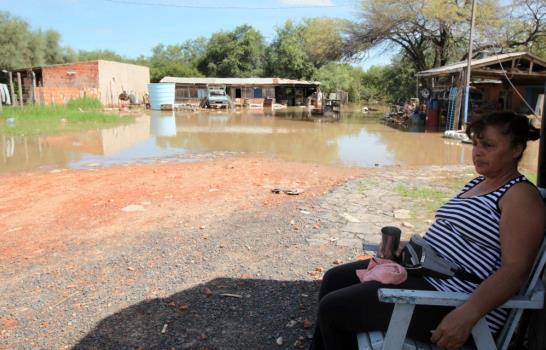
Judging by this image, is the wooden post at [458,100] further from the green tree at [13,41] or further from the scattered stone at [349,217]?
the green tree at [13,41]

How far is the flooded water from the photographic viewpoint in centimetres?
1181

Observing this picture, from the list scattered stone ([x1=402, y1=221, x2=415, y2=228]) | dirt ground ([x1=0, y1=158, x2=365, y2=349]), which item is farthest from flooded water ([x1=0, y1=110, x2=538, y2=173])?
scattered stone ([x1=402, y1=221, x2=415, y2=228])

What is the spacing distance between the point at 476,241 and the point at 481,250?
0.04m

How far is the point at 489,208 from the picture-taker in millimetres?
1943

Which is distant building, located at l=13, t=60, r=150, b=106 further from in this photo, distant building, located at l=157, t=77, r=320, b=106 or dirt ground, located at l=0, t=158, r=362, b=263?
dirt ground, located at l=0, t=158, r=362, b=263

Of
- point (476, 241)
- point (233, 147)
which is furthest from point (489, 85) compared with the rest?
point (476, 241)

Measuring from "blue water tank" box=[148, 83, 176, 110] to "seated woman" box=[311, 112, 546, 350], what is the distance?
36211 millimetres

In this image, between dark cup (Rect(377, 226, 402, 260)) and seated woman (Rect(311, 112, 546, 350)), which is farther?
dark cup (Rect(377, 226, 402, 260))

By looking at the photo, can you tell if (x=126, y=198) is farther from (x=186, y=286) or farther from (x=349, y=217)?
(x=186, y=286)

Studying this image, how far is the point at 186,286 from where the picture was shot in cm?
364

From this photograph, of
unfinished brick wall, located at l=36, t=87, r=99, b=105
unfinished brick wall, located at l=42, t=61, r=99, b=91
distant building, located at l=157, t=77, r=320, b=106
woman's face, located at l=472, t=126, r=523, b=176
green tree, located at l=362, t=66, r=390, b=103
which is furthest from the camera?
green tree, located at l=362, t=66, r=390, b=103

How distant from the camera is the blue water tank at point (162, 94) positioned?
120 feet

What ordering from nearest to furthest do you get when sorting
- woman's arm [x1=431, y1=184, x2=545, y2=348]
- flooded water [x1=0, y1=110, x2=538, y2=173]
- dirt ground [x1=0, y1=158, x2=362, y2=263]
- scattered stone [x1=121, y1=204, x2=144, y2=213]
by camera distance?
woman's arm [x1=431, y1=184, x2=545, y2=348] → dirt ground [x1=0, y1=158, x2=362, y2=263] → scattered stone [x1=121, y1=204, x2=144, y2=213] → flooded water [x1=0, y1=110, x2=538, y2=173]

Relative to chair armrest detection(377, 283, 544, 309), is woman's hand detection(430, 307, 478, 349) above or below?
below
